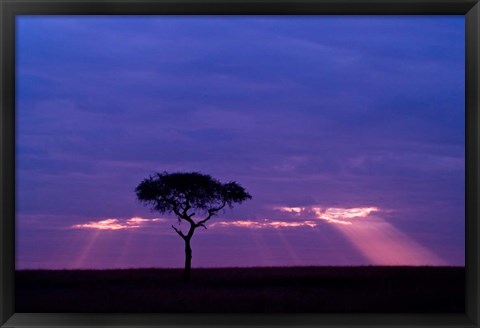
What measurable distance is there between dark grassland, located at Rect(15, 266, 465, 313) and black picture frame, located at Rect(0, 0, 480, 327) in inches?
36.7

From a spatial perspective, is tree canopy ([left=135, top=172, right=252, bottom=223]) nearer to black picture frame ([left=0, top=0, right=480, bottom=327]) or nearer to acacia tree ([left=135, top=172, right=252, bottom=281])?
acacia tree ([left=135, top=172, right=252, bottom=281])

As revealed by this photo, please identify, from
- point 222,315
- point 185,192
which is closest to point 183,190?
point 185,192

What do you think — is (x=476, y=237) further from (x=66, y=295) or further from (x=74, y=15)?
(x=66, y=295)

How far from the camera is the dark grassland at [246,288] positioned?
185 inches

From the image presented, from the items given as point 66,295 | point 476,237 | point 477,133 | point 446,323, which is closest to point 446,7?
point 477,133

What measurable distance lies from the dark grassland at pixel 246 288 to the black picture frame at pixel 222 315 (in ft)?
3.06

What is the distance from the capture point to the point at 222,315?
3.19 metres

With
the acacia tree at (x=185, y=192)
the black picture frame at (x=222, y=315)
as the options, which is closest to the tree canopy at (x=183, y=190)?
the acacia tree at (x=185, y=192)

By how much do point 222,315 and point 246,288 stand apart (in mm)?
2738

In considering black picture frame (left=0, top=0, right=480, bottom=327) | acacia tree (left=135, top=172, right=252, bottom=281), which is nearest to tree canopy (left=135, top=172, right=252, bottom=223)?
acacia tree (left=135, top=172, right=252, bottom=281)

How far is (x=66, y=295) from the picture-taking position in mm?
5391

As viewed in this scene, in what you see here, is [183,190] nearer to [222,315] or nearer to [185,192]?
[185,192]

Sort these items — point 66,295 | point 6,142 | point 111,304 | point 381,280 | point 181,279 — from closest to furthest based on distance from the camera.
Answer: point 6,142, point 111,304, point 66,295, point 381,280, point 181,279

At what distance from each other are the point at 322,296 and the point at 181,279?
1415 mm
